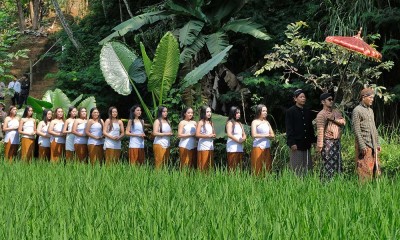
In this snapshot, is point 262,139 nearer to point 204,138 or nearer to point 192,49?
point 204,138

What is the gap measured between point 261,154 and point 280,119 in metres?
5.06

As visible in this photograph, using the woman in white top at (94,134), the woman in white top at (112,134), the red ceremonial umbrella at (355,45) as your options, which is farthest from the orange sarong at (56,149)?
the red ceremonial umbrella at (355,45)

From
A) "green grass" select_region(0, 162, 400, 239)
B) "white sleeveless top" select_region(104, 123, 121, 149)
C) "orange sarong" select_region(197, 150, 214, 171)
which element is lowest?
"green grass" select_region(0, 162, 400, 239)

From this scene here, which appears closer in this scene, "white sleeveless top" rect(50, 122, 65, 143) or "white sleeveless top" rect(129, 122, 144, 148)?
"white sleeveless top" rect(129, 122, 144, 148)

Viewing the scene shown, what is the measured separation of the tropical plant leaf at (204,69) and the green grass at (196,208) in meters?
4.52

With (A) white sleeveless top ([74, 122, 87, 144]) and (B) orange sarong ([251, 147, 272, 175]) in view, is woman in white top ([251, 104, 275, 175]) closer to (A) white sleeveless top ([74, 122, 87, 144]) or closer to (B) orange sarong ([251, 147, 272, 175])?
(B) orange sarong ([251, 147, 272, 175])

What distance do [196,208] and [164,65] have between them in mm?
7511

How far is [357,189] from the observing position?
5625 mm

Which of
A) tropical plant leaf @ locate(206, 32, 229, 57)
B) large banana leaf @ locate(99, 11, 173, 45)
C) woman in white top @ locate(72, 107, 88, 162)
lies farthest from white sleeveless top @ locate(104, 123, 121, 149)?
large banana leaf @ locate(99, 11, 173, 45)

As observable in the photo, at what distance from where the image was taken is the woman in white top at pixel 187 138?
30.8 feet

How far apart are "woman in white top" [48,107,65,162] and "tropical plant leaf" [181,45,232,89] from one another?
2101mm

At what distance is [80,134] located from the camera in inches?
424

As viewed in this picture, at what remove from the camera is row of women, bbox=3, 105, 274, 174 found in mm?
8742

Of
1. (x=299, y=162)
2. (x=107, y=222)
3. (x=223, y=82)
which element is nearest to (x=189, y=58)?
(x=223, y=82)
